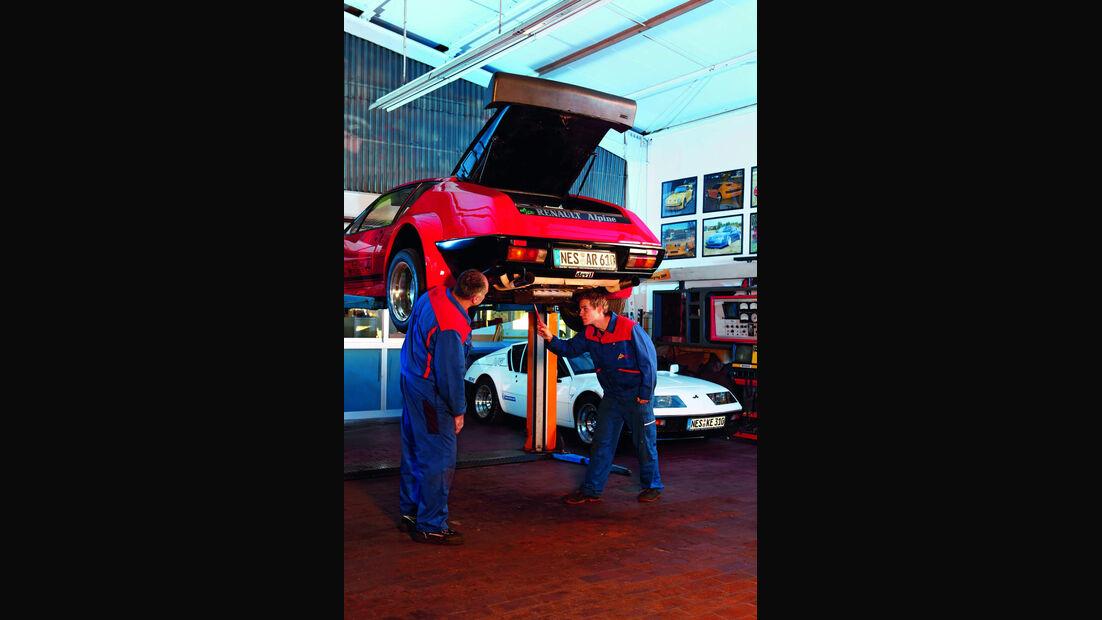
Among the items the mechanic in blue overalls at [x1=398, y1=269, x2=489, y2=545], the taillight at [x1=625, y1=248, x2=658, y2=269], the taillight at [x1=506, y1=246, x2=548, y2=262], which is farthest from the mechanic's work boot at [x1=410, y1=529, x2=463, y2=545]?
the taillight at [x1=625, y1=248, x2=658, y2=269]

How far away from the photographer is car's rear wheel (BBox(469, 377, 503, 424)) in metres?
10.5

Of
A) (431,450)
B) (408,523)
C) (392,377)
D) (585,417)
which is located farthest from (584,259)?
(392,377)

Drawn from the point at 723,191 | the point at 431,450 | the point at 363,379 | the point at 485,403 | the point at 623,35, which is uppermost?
the point at 623,35

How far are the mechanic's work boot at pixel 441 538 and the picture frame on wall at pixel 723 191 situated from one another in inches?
413

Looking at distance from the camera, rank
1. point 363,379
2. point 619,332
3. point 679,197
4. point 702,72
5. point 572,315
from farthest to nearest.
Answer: point 679,197 → point 702,72 → point 363,379 → point 572,315 → point 619,332

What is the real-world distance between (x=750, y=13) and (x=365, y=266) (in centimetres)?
707

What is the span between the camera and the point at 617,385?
6.03 m

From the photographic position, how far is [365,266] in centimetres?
703

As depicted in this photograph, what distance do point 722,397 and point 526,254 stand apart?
4054 mm

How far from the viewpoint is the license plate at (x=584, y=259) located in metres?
5.89

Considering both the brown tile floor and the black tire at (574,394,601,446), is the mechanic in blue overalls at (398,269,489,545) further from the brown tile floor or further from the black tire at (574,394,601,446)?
the black tire at (574,394,601,446)

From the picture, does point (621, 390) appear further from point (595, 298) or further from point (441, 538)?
point (441, 538)
